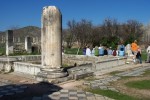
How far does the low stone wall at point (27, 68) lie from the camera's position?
13.7 m

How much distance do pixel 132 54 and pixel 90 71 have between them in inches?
316

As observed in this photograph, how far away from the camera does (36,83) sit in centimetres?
1212

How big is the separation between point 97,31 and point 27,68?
Result: 4875 cm

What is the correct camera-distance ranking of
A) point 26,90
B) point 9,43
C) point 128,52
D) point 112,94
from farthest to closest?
point 9,43 < point 128,52 < point 26,90 < point 112,94

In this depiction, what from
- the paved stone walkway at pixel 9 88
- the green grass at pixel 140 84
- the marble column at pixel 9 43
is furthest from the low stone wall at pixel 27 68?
the marble column at pixel 9 43

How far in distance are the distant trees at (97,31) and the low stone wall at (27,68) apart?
41.0 metres

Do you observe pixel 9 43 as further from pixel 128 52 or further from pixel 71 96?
pixel 71 96

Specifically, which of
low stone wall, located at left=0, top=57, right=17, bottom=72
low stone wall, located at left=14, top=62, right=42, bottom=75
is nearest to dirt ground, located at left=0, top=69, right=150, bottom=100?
low stone wall, located at left=14, top=62, right=42, bottom=75

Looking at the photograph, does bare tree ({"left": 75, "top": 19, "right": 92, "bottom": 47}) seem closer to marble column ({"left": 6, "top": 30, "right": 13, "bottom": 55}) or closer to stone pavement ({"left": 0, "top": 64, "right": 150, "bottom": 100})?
marble column ({"left": 6, "top": 30, "right": 13, "bottom": 55})

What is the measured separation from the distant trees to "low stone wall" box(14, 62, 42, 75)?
40986mm

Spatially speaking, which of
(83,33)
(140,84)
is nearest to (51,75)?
(140,84)

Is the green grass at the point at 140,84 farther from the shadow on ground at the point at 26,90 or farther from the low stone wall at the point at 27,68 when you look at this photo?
the low stone wall at the point at 27,68

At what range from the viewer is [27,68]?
14.4 meters

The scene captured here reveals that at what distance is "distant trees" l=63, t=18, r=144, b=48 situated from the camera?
59.8 metres
